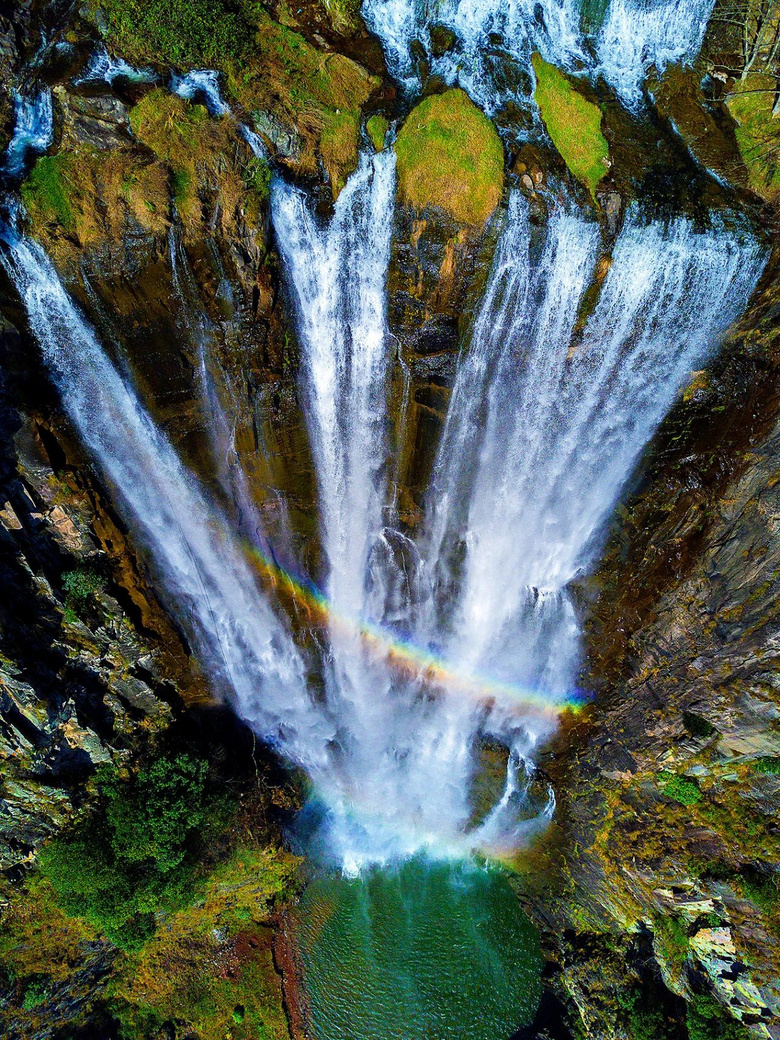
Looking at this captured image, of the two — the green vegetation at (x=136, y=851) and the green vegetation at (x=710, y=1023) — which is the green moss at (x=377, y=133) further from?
the green vegetation at (x=710, y=1023)

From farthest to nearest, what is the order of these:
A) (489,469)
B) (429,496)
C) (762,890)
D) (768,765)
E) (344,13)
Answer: (429,496) < (489,469) < (344,13) < (768,765) < (762,890)

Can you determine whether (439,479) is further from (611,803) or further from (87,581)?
(611,803)

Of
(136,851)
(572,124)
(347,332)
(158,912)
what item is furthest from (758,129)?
(158,912)

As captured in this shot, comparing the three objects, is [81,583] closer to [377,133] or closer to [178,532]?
[178,532]

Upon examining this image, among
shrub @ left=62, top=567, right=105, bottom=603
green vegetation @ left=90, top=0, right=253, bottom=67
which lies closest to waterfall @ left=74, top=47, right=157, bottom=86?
green vegetation @ left=90, top=0, right=253, bottom=67

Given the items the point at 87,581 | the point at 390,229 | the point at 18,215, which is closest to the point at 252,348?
the point at 390,229

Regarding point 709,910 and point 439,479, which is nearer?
point 709,910

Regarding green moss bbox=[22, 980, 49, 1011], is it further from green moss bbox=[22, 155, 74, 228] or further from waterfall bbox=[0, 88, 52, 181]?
waterfall bbox=[0, 88, 52, 181]
